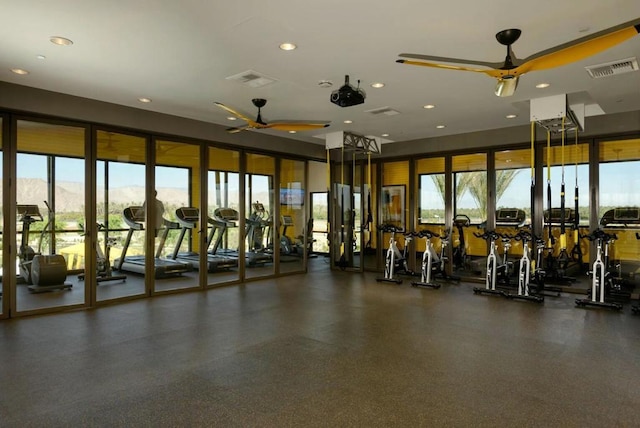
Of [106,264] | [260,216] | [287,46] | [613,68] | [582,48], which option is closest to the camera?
[582,48]

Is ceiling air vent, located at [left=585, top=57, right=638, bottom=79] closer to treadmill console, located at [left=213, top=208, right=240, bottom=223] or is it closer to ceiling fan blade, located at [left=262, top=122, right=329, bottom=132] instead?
ceiling fan blade, located at [left=262, top=122, right=329, bottom=132]

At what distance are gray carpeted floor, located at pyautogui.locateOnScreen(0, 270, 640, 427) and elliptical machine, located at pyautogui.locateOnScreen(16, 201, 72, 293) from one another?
108 cm

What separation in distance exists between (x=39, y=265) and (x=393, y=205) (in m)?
7.51

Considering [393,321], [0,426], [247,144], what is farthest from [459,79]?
[0,426]

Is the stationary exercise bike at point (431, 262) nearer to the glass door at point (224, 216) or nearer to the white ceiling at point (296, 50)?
the white ceiling at point (296, 50)

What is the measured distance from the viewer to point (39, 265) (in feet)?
21.7

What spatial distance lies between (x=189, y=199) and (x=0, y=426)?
212 inches

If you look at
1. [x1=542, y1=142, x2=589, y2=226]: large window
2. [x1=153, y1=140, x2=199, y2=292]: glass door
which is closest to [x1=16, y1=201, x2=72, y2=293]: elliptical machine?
[x1=153, y1=140, x2=199, y2=292]: glass door

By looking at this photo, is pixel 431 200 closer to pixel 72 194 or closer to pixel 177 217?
pixel 177 217

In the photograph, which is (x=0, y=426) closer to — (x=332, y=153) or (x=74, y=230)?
(x=74, y=230)

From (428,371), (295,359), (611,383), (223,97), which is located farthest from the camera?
(223,97)

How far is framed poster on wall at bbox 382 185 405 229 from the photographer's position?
33.8 ft

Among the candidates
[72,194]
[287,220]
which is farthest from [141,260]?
[287,220]

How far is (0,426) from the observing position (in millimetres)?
2834
